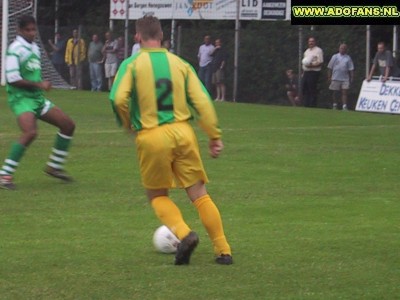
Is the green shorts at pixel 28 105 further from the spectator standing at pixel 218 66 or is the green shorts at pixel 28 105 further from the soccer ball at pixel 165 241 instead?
the spectator standing at pixel 218 66

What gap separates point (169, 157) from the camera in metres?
8.67

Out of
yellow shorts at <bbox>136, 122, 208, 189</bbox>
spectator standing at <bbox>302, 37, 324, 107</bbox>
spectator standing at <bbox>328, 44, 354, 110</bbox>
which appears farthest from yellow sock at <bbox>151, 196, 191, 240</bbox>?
spectator standing at <bbox>302, 37, 324, 107</bbox>

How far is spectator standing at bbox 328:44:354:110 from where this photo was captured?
31.4 metres

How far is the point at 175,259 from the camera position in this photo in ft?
28.8

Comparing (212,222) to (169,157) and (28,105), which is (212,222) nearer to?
(169,157)

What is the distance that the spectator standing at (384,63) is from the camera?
30.0 metres

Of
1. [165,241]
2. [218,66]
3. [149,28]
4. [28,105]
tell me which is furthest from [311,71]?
[149,28]

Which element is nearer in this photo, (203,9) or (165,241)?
(165,241)

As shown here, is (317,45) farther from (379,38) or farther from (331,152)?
(331,152)

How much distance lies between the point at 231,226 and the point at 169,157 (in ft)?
7.30

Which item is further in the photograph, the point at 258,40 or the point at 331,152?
the point at 258,40

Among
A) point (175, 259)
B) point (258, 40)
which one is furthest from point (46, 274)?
point (258, 40)

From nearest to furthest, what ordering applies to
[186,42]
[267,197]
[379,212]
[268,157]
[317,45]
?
1. [379,212]
2. [267,197]
3. [268,157]
4. [317,45]
5. [186,42]

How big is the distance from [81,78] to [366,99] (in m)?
14.6
